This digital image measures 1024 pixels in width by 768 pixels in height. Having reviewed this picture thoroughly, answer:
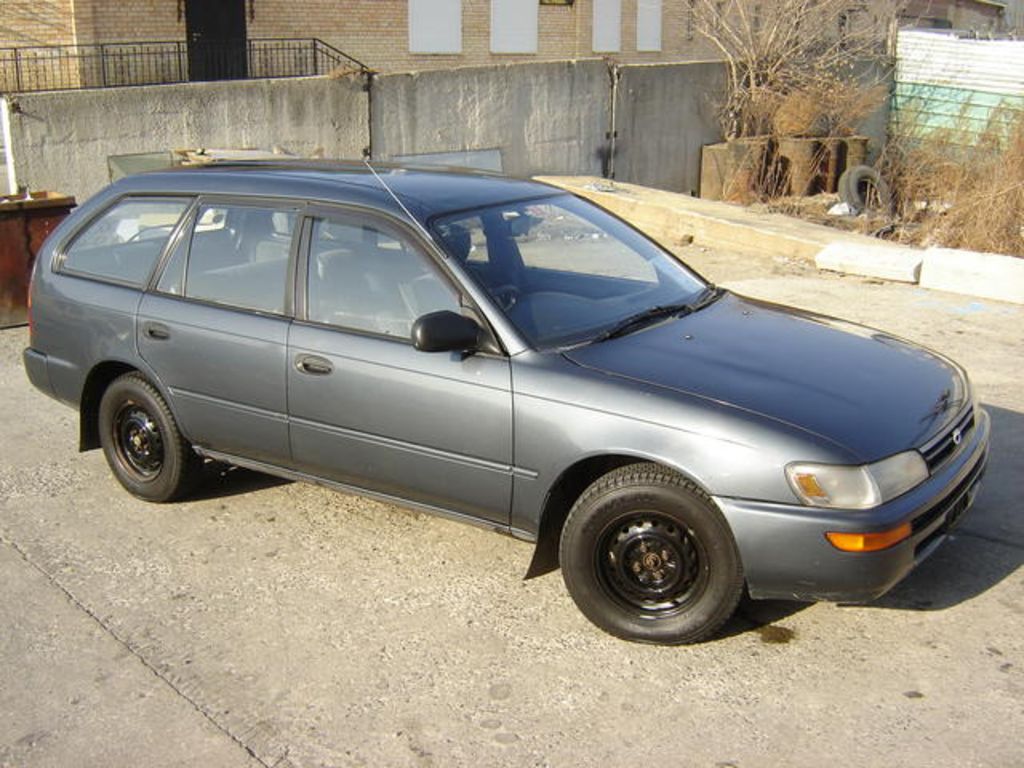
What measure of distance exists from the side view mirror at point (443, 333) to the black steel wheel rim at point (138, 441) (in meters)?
1.90

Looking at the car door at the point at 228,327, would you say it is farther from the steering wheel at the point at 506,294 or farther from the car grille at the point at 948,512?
the car grille at the point at 948,512

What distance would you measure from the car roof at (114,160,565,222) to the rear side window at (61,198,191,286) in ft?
0.30

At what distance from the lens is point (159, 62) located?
69.8ft

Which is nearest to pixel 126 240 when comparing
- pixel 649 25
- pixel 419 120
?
pixel 419 120

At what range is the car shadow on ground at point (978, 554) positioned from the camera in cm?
472

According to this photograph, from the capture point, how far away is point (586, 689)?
4.10 metres

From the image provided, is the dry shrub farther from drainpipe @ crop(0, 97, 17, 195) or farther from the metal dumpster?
drainpipe @ crop(0, 97, 17, 195)

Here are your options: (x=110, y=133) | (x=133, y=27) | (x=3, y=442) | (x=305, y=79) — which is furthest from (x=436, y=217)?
(x=133, y=27)

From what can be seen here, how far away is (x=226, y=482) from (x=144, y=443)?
520 mm

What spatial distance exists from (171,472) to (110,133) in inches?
392

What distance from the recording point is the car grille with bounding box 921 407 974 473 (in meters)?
4.31

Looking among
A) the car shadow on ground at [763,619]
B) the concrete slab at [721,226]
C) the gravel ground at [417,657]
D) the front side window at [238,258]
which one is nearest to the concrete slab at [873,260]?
the concrete slab at [721,226]

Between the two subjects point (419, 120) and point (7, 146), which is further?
point (419, 120)

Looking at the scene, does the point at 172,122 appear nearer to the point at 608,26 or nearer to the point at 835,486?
the point at 835,486
